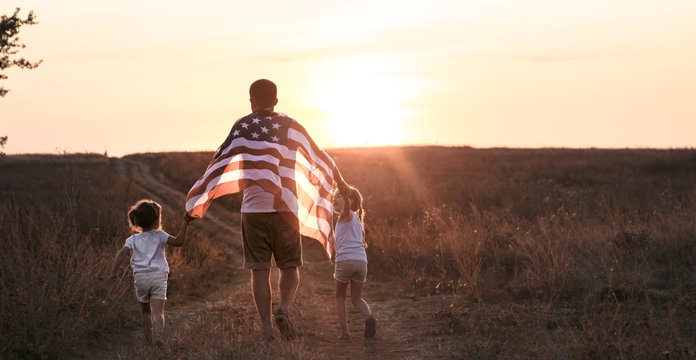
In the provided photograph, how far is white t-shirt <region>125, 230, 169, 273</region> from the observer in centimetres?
688

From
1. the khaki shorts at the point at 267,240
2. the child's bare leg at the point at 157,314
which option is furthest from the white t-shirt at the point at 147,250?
the khaki shorts at the point at 267,240

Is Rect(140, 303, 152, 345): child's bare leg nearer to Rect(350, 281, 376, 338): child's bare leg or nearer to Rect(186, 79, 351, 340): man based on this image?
Rect(186, 79, 351, 340): man

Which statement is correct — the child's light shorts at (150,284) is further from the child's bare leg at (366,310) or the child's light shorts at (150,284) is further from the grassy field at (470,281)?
the child's bare leg at (366,310)

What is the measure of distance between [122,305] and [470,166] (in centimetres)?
3197

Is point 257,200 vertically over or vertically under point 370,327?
over

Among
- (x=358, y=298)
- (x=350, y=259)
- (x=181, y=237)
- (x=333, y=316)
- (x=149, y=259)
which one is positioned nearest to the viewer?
(x=181, y=237)

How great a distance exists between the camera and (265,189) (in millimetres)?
7066

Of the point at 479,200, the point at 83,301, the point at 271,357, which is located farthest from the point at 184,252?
the point at 479,200

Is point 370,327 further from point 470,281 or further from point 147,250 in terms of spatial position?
point 147,250

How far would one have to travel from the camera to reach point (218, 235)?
1856 cm

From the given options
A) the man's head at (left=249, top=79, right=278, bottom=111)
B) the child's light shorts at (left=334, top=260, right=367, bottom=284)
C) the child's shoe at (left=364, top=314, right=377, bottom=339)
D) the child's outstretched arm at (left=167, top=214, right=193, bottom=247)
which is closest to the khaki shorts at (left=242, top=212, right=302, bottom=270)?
the child's outstretched arm at (left=167, top=214, right=193, bottom=247)

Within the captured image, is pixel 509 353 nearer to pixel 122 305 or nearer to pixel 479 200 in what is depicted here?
pixel 122 305

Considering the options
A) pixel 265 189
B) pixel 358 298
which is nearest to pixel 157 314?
pixel 265 189

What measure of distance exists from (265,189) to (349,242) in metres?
1.46
